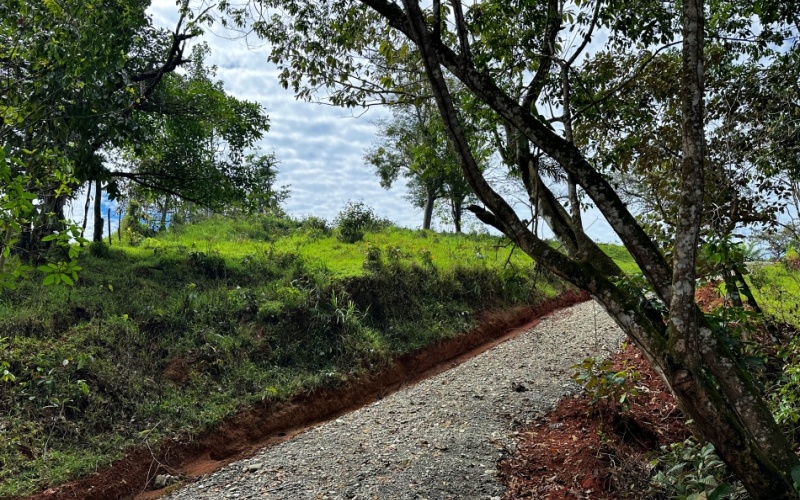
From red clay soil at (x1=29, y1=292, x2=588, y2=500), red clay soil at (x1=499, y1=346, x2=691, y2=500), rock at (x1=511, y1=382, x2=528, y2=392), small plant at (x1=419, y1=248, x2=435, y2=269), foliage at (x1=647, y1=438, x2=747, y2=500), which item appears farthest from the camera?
small plant at (x1=419, y1=248, x2=435, y2=269)

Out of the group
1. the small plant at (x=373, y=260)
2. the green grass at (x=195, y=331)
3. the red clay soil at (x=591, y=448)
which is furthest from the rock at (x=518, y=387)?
the small plant at (x=373, y=260)

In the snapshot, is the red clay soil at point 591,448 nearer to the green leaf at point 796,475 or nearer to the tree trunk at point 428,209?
the green leaf at point 796,475

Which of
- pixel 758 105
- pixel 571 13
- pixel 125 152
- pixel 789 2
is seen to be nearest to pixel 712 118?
pixel 758 105

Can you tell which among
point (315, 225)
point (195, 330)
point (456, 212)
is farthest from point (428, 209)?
point (195, 330)

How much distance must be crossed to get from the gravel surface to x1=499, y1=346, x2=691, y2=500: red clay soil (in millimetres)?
301

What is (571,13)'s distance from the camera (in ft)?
20.9

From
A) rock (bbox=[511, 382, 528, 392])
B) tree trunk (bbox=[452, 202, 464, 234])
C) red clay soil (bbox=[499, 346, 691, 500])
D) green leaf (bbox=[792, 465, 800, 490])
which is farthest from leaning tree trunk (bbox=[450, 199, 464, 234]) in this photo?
green leaf (bbox=[792, 465, 800, 490])

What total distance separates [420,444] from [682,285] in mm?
4458

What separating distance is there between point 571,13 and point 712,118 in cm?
301

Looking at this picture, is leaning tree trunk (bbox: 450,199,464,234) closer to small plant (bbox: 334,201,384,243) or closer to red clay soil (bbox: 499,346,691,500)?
small plant (bbox: 334,201,384,243)

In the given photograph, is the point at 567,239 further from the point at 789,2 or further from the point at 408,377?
the point at 408,377

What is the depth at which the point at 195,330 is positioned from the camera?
9828 millimetres

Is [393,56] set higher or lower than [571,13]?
lower

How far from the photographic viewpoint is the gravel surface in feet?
18.8
